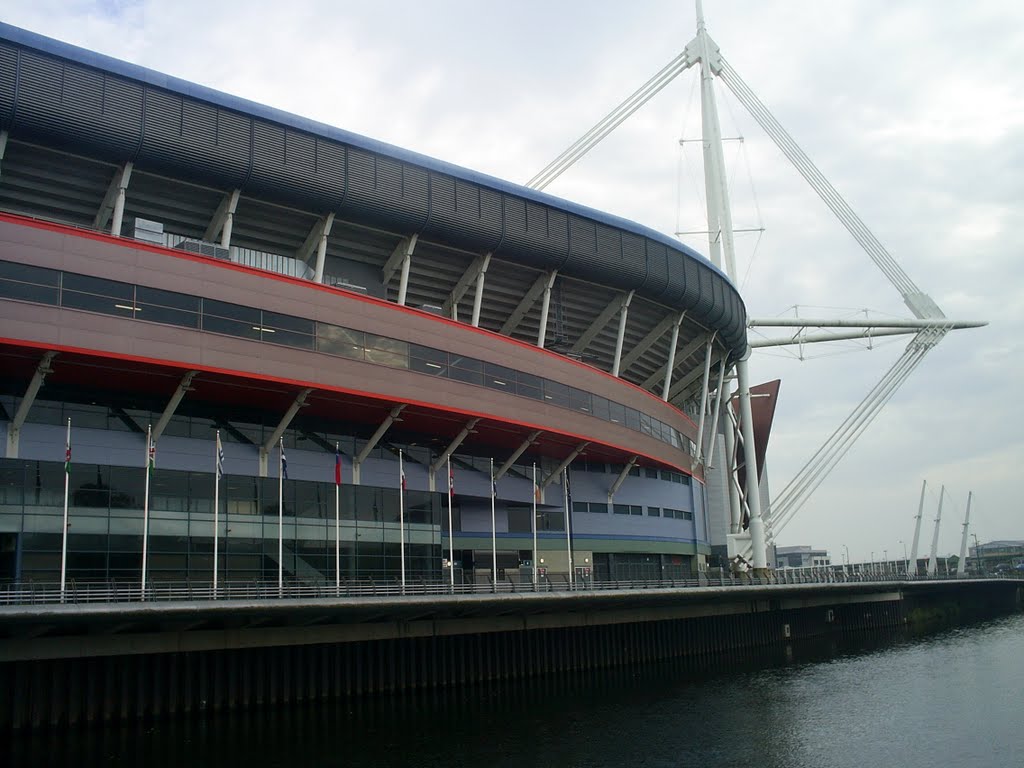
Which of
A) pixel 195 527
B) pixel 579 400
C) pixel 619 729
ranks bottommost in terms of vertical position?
pixel 619 729

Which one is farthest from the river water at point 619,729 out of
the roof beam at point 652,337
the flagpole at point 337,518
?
the roof beam at point 652,337

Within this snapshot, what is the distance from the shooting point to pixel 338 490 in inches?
1897

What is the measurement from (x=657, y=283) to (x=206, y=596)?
3757cm

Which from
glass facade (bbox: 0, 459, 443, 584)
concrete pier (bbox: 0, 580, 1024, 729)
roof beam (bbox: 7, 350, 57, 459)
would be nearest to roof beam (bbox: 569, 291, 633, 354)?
concrete pier (bbox: 0, 580, 1024, 729)

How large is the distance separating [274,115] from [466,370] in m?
16.6

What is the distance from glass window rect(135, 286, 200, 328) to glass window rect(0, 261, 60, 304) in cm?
342

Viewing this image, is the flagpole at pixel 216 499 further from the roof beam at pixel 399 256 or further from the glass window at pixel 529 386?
the glass window at pixel 529 386

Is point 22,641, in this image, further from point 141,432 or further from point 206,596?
point 141,432

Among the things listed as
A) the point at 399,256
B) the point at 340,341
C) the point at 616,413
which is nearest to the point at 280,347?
the point at 340,341

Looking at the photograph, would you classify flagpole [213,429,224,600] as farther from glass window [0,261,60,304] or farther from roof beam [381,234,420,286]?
roof beam [381,234,420,286]

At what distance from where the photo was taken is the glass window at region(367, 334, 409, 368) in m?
49.6

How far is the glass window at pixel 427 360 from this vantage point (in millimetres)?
51375

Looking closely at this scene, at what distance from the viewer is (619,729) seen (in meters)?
40.4

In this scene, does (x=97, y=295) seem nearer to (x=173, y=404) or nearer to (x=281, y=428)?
(x=173, y=404)
